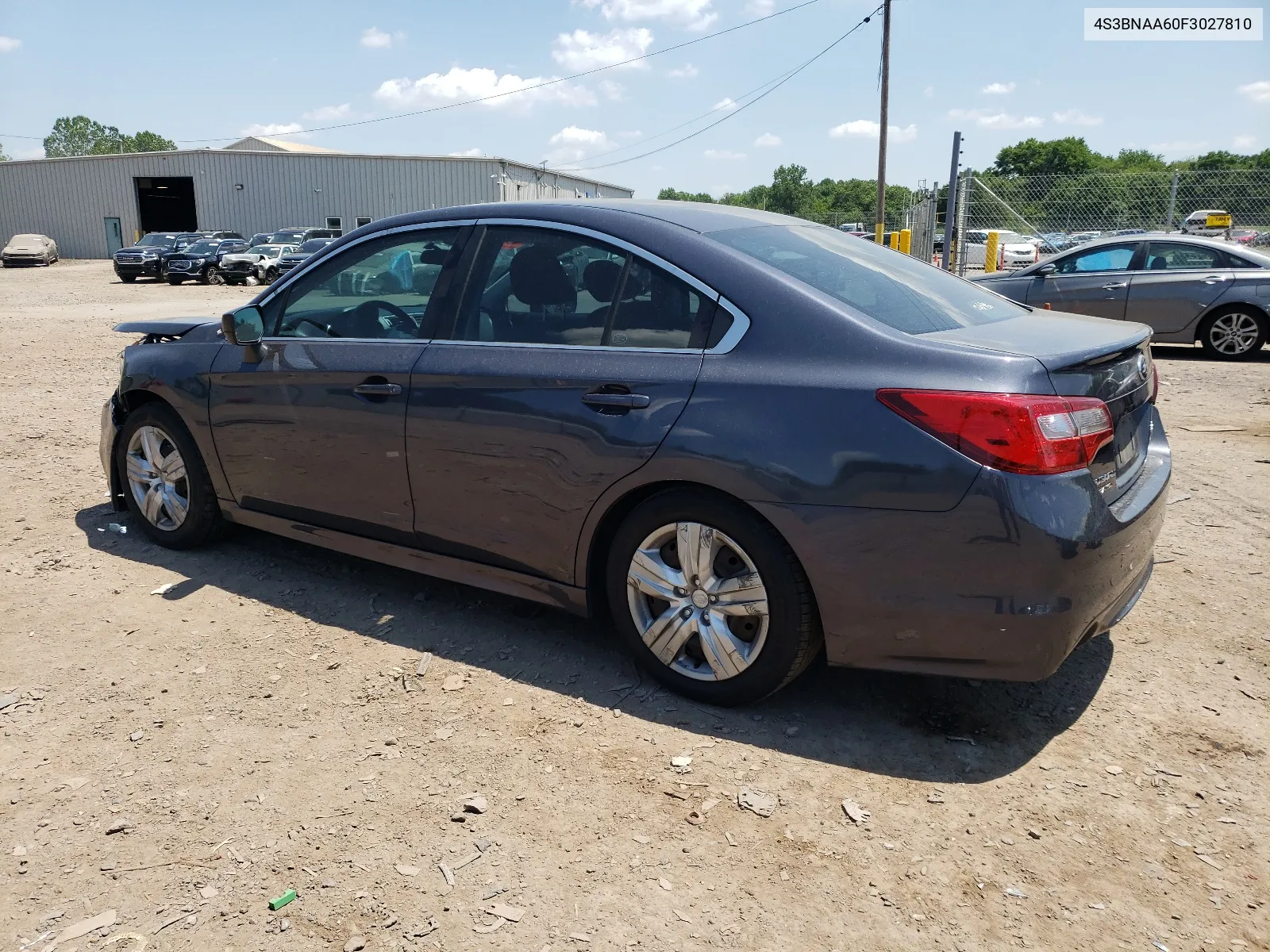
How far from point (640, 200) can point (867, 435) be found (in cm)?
159

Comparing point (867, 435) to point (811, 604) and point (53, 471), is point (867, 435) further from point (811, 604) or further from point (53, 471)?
point (53, 471)

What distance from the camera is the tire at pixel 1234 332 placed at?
1110 centimetres

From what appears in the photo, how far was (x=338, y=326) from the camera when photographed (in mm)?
4129

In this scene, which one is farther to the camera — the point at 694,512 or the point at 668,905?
the point at 694,512

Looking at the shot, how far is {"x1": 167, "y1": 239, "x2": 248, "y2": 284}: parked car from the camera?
3366cm

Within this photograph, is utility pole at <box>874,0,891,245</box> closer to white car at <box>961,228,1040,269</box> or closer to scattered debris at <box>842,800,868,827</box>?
white car at <box>961,228,1040,269</box>

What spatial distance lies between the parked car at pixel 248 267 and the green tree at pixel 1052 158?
10228 centimetres

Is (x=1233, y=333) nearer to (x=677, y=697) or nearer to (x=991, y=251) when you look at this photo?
(x=991, y=251)

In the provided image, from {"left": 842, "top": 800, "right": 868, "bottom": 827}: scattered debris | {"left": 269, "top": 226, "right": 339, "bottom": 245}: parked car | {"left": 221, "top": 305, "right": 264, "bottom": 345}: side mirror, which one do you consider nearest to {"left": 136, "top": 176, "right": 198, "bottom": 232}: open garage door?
{"left": 269, "top": 226, "right": 339, "bottom": 245}: parked car

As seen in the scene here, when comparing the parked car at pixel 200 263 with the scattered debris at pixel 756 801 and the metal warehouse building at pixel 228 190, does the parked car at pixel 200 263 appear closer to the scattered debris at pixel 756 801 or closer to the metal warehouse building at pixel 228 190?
the metal warehouse building at pixel 228 190

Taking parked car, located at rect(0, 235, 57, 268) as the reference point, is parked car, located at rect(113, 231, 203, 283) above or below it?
below

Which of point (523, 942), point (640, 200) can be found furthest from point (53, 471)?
point (523, 942)

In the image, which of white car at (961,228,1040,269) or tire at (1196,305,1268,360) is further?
white car at (961,228,1040,269)

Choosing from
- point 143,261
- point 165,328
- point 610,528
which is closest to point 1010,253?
point 165,328
